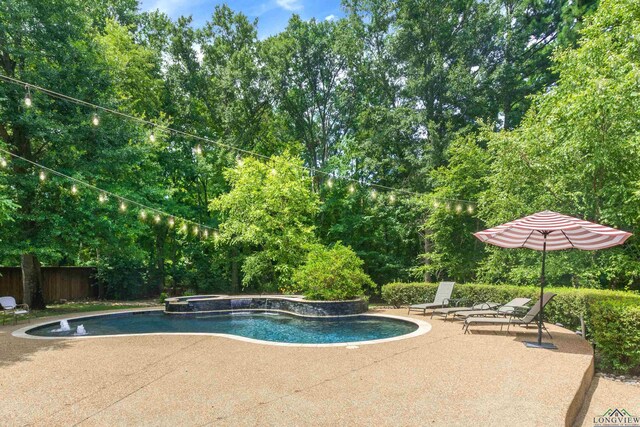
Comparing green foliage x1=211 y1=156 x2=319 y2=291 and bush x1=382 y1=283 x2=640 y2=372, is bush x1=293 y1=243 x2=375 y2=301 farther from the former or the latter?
green foliage x1=211 y1=156 x2=319 y2=291

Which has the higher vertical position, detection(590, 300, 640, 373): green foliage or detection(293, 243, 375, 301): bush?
detection(293, 243, 375, 301): bush

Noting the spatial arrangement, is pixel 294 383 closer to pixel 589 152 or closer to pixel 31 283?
pixel 589 152

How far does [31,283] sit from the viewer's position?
12570 mm

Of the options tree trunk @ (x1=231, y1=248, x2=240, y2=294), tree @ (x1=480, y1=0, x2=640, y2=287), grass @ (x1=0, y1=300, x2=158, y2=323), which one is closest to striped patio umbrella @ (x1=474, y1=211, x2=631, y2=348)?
tree @ (x1=480, y1=0, x2=640, y2=287)

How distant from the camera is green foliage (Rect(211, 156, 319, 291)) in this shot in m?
15.4

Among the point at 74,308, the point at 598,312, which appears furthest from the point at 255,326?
the point at 74,308

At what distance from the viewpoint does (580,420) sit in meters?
3.83

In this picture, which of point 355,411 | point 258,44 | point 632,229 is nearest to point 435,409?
point 355,411

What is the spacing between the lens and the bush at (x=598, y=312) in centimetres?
544

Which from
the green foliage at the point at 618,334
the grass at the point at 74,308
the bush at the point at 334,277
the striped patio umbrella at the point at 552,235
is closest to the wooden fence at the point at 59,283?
the grass at the point at 74,308

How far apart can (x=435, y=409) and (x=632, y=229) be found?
899 centimetres

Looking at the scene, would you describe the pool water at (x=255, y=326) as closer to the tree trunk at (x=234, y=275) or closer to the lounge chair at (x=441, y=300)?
the lounge chair at (x=441, y=300)

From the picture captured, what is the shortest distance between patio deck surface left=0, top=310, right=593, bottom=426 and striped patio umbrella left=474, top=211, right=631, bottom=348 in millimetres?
1637

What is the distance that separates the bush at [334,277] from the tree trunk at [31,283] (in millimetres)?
9189
